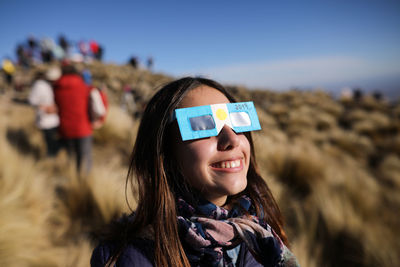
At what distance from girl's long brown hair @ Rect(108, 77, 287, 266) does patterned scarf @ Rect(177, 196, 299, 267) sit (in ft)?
0.21

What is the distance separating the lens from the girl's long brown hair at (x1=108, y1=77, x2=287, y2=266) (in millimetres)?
1016

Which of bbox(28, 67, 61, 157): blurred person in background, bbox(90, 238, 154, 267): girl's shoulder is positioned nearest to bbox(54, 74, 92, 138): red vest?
bbox(28, 67, 61, 157): blurred person in background

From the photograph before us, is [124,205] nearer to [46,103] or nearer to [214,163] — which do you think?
[214,163]

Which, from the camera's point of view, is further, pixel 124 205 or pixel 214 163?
pixel 124 205

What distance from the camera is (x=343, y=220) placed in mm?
2832

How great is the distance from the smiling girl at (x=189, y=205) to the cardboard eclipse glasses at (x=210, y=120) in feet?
0.04

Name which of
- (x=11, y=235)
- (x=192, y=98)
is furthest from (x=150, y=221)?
(x=11, y=235)

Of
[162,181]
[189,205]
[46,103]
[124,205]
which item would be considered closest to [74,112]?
[46,103]

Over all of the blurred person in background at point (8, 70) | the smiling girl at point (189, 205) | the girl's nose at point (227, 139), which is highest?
the blurred person in background at point (8, 70)

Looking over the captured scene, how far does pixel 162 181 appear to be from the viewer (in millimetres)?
1094

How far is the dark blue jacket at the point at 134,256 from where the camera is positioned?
38.5 inches

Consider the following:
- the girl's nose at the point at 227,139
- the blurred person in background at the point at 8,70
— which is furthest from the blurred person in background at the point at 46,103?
the blurred person in background at the point at 8,70

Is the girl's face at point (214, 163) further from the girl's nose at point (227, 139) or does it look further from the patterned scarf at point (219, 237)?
the patterned scarf at point (219, 237)

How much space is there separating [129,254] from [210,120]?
0.75 metres
